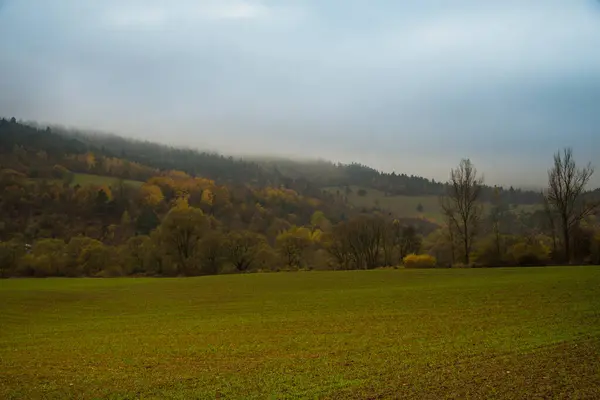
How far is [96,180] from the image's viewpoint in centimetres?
18638

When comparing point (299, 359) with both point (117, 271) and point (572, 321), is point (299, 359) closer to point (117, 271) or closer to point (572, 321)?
point (572, 321)

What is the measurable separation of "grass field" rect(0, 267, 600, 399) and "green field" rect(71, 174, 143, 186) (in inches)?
5671

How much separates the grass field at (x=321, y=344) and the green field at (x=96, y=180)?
5671 inches

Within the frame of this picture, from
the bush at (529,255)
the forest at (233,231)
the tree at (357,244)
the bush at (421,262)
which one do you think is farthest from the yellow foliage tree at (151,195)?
the bush at (529,255)

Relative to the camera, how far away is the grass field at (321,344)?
45.3 ft

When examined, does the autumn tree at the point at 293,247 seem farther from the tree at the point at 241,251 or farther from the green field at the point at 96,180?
the green field at the point at 96,180

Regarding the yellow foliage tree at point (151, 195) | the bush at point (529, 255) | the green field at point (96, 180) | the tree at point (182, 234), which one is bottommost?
the bush at point (529, 255)

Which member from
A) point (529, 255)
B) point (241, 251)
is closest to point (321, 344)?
point (529, 255)

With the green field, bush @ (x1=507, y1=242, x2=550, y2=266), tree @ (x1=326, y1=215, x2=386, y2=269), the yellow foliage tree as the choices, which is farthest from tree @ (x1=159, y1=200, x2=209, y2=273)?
the green field

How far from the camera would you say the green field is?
17812cm

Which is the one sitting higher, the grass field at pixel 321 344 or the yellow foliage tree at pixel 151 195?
the yellow foliage tree at pixel 151 195

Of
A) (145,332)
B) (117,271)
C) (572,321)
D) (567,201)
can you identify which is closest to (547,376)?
(572,321)

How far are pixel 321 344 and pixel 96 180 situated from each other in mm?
183460

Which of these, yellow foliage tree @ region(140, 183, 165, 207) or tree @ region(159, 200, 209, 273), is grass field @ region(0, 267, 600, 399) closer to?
tree @ region(159, 200, 209, 273)
